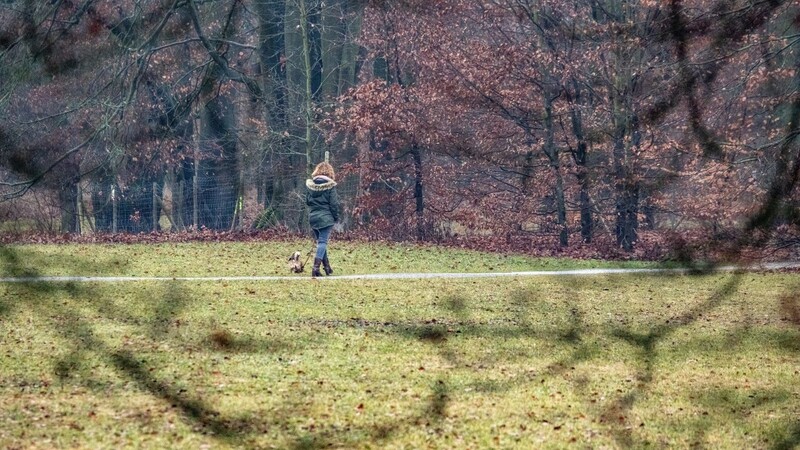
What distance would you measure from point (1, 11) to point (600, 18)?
14306 millimetres

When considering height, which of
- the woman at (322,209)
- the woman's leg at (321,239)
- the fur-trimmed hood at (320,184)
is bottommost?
the woman's leg at (321,239)

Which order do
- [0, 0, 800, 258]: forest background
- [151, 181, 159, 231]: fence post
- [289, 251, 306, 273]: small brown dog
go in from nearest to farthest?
[289, 251, 306, 273]: small brown dog → [0, 0, 800, 258]: forest background → [151, 181, 159, 231]: fence post

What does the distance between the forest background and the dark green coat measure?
753 centimetres

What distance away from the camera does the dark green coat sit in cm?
1892

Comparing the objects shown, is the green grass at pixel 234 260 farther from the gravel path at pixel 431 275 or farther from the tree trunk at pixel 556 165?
the tree trunk at pixel 556 165

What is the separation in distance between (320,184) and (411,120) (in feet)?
39.7

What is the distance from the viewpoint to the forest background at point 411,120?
26.5 meters

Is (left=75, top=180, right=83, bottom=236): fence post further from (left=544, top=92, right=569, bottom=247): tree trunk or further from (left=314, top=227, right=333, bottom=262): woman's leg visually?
(left=314, top=227, right=333, bottom=262): woman's leg

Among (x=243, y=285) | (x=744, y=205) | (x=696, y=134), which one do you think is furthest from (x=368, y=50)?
(x=243, y=285)

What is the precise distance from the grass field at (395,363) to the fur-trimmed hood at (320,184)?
154 centimetres

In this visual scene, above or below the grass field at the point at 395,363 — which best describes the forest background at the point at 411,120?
above

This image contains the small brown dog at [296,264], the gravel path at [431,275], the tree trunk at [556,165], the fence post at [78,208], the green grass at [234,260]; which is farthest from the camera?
the fence post at [78,208]

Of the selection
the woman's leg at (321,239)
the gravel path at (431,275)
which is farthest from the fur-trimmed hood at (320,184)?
the gravel path at (431,275)

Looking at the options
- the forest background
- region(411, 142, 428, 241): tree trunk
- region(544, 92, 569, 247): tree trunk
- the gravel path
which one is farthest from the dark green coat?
region(411, 142, 428, 241): tree trunk
